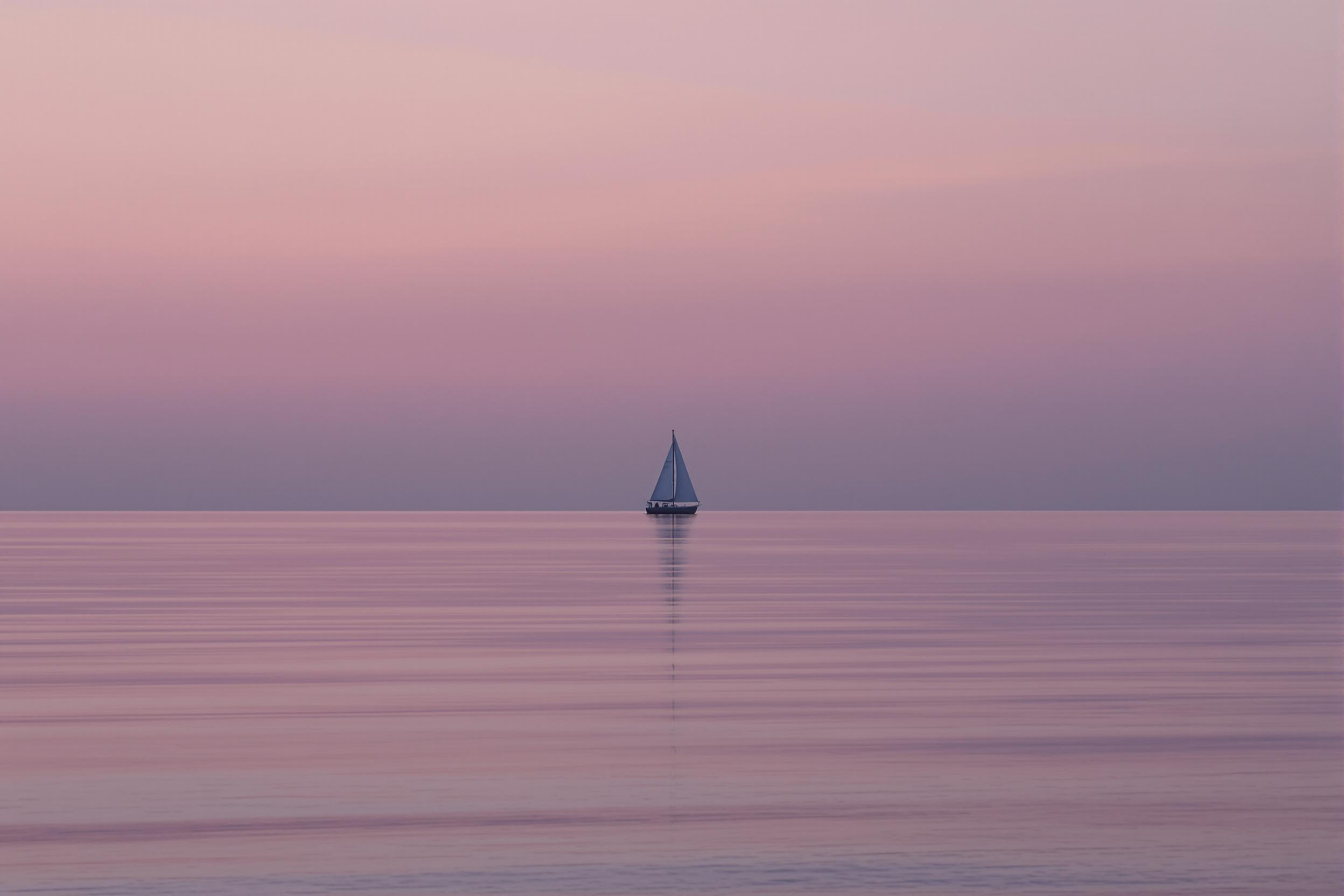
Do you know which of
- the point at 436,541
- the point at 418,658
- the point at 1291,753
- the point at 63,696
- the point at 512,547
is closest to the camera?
the point at 1291,753

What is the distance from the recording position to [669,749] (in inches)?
1320

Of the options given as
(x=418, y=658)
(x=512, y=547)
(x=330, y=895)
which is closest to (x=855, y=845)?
(x=330, y=895)

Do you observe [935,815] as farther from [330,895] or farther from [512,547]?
[512,547]

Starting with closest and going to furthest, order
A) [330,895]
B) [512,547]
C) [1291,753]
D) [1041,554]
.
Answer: [330,895] → [1291,753] → [1041,554] → [512,547]

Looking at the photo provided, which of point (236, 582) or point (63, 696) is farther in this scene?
point (236, 582)

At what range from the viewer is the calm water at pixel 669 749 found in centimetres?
2389

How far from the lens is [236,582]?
9431 cm

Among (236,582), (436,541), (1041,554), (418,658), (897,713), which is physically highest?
(436,541)

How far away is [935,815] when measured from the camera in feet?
89.0

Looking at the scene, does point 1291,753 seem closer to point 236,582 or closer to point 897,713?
point 897,713

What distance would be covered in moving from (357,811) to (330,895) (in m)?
5.26

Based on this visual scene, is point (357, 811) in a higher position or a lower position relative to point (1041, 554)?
lower

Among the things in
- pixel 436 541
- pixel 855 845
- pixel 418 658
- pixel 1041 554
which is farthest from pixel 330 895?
pixel 436 541

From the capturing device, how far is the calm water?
23891 mm
